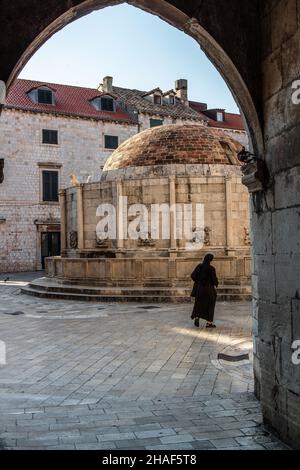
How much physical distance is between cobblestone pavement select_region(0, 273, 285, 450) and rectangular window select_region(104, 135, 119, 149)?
84.3 feet

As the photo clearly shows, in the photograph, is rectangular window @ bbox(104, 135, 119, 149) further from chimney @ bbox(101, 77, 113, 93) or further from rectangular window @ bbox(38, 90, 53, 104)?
chimney @ bbox(101, 77, 113, 93)

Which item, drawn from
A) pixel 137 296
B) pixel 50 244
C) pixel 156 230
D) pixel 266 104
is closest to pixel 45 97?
pixel 50 244

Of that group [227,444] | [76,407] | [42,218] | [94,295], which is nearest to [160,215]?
[94,295]

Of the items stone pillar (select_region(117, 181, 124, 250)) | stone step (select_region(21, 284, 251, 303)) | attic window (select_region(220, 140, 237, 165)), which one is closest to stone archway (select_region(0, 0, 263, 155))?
stone step (select_region(21, 284, 251, 303))

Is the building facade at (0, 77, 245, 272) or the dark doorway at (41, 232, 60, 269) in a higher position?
the building facade at (0, 77, 245, 272)

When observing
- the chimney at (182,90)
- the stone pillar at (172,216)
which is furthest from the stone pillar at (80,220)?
the chimney at (182,90)

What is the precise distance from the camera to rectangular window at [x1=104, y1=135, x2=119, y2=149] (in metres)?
35.9

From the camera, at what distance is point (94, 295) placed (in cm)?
1519

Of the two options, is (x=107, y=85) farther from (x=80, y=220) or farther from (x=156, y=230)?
(x=156, y=230)

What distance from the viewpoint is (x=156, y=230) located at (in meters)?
17.1

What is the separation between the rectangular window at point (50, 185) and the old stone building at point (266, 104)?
29.3 meters

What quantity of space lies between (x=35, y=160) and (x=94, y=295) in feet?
66.2

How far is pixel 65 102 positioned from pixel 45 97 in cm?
176

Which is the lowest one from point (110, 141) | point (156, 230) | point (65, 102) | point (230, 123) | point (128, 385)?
point (128, 385)
